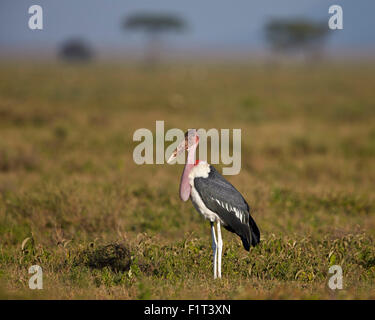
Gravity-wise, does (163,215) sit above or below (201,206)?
below

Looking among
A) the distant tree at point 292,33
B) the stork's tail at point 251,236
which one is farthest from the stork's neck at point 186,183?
the distant tree at point 292,33

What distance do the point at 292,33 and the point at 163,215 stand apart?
217 feet

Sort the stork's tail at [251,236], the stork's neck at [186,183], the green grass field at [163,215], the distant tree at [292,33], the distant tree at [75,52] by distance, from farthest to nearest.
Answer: the distant tree at [75,52] < the distant tree at [292,33] < the stork's tail at [251,236] < the green grass field at [163,215] < the stork's neck at [186,183]

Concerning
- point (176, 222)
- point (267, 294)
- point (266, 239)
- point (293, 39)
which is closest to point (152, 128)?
point (176, 222)

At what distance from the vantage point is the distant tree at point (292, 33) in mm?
70000

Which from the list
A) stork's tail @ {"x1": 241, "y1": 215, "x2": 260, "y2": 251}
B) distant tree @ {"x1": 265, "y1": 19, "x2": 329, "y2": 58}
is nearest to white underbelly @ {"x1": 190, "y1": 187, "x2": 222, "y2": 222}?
stork's tail @ {"x1": 241, "y1": 215, "x2": 260, "y2": 251}

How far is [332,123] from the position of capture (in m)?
18.0

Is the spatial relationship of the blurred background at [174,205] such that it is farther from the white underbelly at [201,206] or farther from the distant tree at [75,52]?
the distant tree at [75,52]

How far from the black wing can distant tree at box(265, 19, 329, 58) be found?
67.1m

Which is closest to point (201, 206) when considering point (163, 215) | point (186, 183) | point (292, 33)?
point (186, 183)

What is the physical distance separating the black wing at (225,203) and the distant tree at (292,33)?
6706 centimetres

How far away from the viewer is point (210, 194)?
5.29 m

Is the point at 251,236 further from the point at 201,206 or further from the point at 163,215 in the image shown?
the point at 163,215

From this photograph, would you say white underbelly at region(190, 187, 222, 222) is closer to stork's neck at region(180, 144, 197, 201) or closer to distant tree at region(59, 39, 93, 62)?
stork's neck at region(180, 144, 197, 201)
